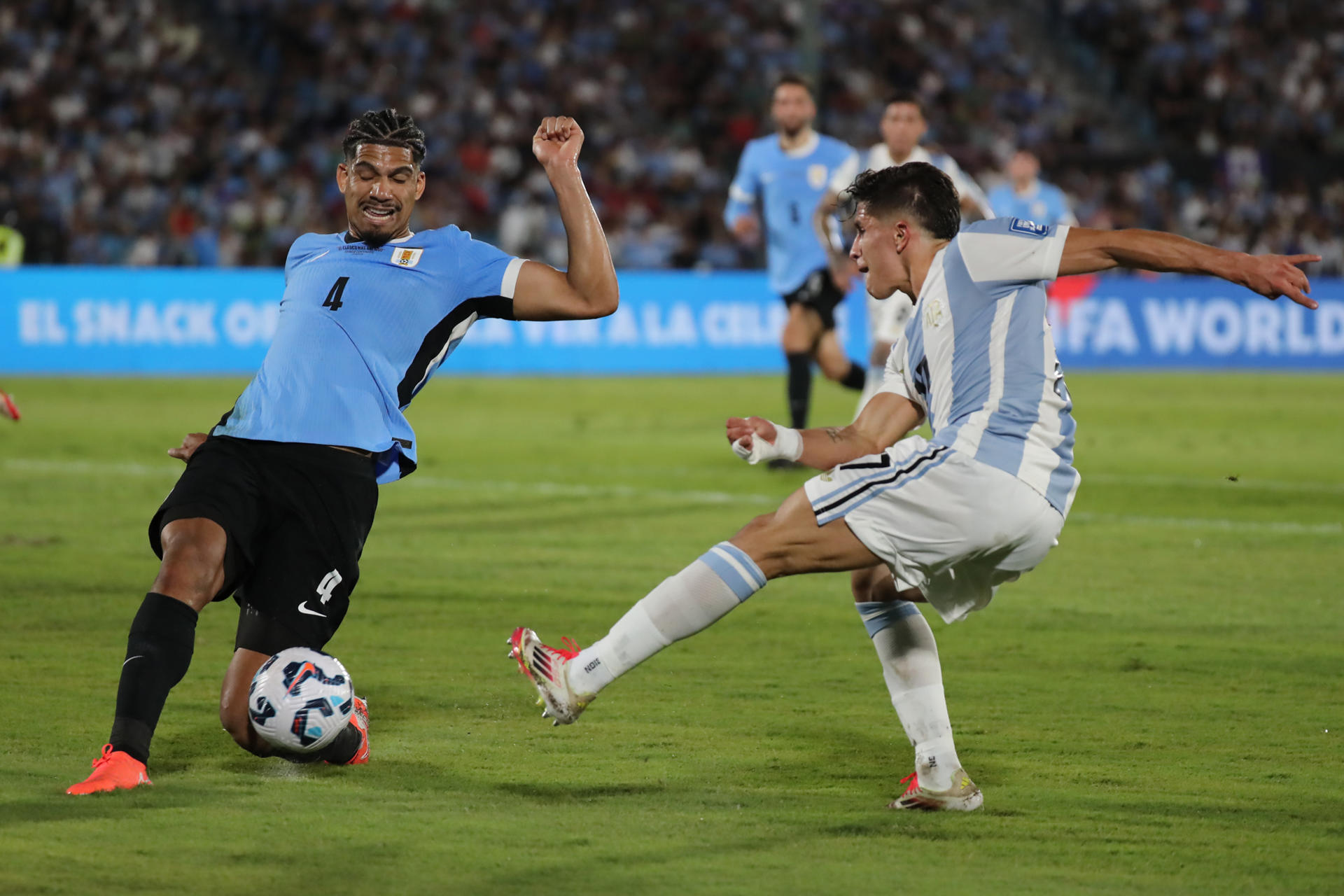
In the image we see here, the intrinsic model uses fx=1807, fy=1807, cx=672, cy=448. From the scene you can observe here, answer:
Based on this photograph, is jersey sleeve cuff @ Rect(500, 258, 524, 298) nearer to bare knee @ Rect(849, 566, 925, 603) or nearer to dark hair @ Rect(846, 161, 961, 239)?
dark hair @ Rect(846, 161, 961, 239)

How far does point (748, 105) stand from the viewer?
29.3 meters

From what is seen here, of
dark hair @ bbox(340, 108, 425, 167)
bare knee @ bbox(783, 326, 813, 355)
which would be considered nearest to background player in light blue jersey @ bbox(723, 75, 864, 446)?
bare knee @ bbox(783, 326, 813, 355)

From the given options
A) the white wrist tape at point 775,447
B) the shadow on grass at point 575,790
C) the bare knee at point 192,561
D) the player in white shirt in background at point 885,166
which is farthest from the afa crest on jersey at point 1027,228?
the player in white shirt in background at point 885,166

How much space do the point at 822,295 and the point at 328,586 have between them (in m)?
8.46

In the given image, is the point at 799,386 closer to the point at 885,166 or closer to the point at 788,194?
the point at 788,194

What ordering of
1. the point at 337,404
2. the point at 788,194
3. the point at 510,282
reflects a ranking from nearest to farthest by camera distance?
the point at 337,404
the point at 510,282
the point at 788,194

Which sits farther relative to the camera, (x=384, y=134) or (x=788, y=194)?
(x=788, y=194)

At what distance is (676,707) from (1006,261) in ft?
6.40

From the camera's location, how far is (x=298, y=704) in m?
4.59

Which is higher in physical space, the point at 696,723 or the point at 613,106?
the point at 613,106

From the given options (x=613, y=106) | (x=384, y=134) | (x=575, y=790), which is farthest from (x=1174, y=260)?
(x=613, y=106)

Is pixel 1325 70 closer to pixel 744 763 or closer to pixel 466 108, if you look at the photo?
pixel 466 108

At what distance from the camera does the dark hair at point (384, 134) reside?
5137 mm

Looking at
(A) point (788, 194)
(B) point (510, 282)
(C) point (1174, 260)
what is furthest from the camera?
(A) point (788, 194)
